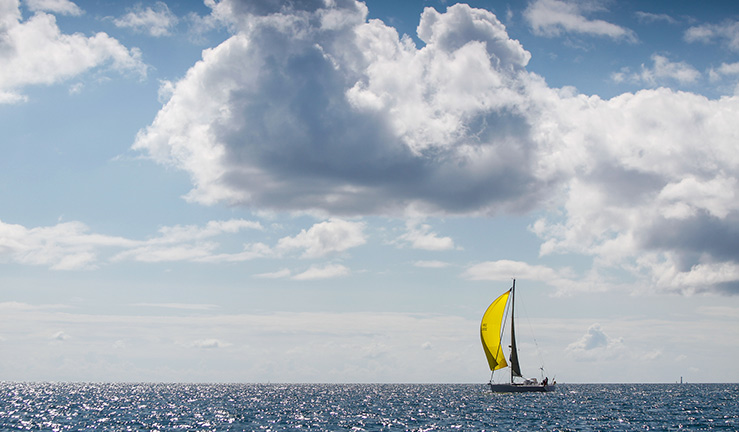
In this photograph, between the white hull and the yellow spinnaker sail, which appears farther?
the white hull

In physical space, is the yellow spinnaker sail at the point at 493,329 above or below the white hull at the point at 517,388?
above

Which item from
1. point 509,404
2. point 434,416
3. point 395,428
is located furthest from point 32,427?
point 509,404

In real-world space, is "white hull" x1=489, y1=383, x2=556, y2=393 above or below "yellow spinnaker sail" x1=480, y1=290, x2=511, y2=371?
below

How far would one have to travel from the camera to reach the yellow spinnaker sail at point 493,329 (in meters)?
104

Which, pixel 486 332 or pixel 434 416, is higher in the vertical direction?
pixel 486 332

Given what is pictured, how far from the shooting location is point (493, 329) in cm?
10469

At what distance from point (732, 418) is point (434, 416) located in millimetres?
31503

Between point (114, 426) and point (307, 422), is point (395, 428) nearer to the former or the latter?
point (307, 422)

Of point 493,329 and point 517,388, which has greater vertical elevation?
point 493,329

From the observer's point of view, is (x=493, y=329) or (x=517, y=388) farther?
(x=517, y=388)

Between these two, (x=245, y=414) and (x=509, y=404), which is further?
(x=509, y=404)

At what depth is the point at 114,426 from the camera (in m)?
63.6

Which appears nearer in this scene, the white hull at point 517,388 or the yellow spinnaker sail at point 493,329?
the yellow spinnaker sail at point 493,329

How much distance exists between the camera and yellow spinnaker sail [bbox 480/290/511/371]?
342 ft
